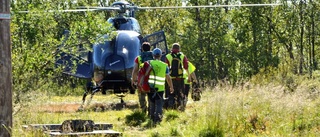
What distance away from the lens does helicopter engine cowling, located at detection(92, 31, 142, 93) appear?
778 inches

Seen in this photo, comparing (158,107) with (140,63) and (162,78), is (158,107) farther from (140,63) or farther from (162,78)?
(140,63)

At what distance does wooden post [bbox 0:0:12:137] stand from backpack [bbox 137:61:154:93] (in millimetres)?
5743

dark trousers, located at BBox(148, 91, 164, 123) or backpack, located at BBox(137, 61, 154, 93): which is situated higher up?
backpack, located at BBox(137, 61, 154, 93)

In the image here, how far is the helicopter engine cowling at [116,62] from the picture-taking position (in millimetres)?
19766

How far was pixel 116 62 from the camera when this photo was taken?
19.8 m

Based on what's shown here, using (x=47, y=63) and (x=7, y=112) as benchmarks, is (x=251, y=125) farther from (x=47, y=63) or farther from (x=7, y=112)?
(x=47, y=63)

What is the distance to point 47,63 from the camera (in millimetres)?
15328

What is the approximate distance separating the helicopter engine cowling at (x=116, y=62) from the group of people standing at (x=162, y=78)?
3304 mm

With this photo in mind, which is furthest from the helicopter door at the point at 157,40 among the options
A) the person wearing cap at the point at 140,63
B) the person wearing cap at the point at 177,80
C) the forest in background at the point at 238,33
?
the forest in background at the point at 238,33

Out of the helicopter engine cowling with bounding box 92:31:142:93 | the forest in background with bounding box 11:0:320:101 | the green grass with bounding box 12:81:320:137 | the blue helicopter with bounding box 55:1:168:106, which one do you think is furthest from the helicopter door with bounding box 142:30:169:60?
the forest in background with bounding box 11:0:320:101

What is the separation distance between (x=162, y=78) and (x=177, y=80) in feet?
7.77

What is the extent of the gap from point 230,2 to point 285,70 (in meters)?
24.2

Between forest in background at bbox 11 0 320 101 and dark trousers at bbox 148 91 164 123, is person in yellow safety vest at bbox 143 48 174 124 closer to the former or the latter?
dark trousers at bbox 148 91 164 123

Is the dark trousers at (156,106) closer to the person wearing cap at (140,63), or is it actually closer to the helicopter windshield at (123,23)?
the person wearing cap at (140,63)
